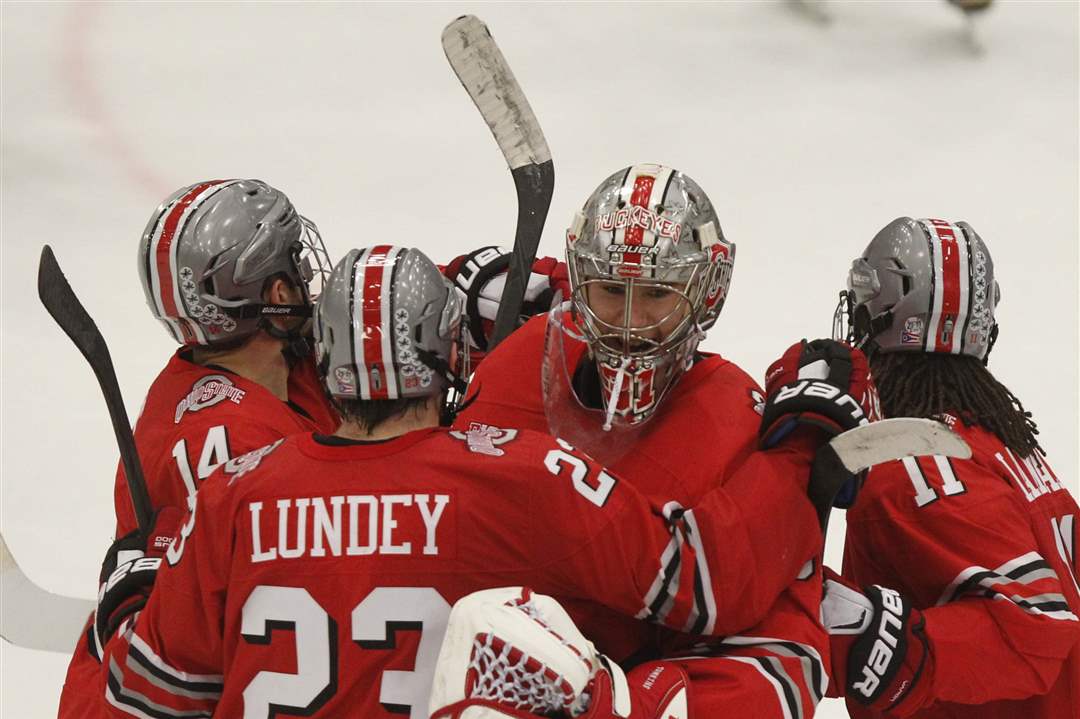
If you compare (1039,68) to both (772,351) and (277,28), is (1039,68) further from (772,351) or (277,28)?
(277,28)

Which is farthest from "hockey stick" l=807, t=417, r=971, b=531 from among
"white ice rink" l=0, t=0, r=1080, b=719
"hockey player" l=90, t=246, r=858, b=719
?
"white ice rink" l=0, t=0, r=1080, b=719

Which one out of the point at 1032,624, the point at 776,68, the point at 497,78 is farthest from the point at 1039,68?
the point at 1032,624

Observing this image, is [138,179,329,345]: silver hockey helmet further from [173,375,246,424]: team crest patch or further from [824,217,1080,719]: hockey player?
[824,217,1080,719]: hockey player

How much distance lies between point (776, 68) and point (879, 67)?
0.46m

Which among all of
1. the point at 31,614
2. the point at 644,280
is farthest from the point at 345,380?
the point at 31,614

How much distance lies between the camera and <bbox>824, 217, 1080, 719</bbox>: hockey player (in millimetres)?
2383

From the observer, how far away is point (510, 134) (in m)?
3.13

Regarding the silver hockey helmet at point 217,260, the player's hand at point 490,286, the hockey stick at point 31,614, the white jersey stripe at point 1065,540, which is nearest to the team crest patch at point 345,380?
the silver hockey helmet at point 217,260

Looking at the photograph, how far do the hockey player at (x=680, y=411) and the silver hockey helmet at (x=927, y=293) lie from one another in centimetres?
40

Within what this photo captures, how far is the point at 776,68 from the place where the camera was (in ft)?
21.3

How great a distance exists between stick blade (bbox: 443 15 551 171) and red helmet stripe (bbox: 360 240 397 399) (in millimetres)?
1022

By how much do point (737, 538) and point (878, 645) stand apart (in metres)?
0.44

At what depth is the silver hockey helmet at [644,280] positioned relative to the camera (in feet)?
7.48

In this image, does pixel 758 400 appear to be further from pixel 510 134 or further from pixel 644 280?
pixel 510 134
